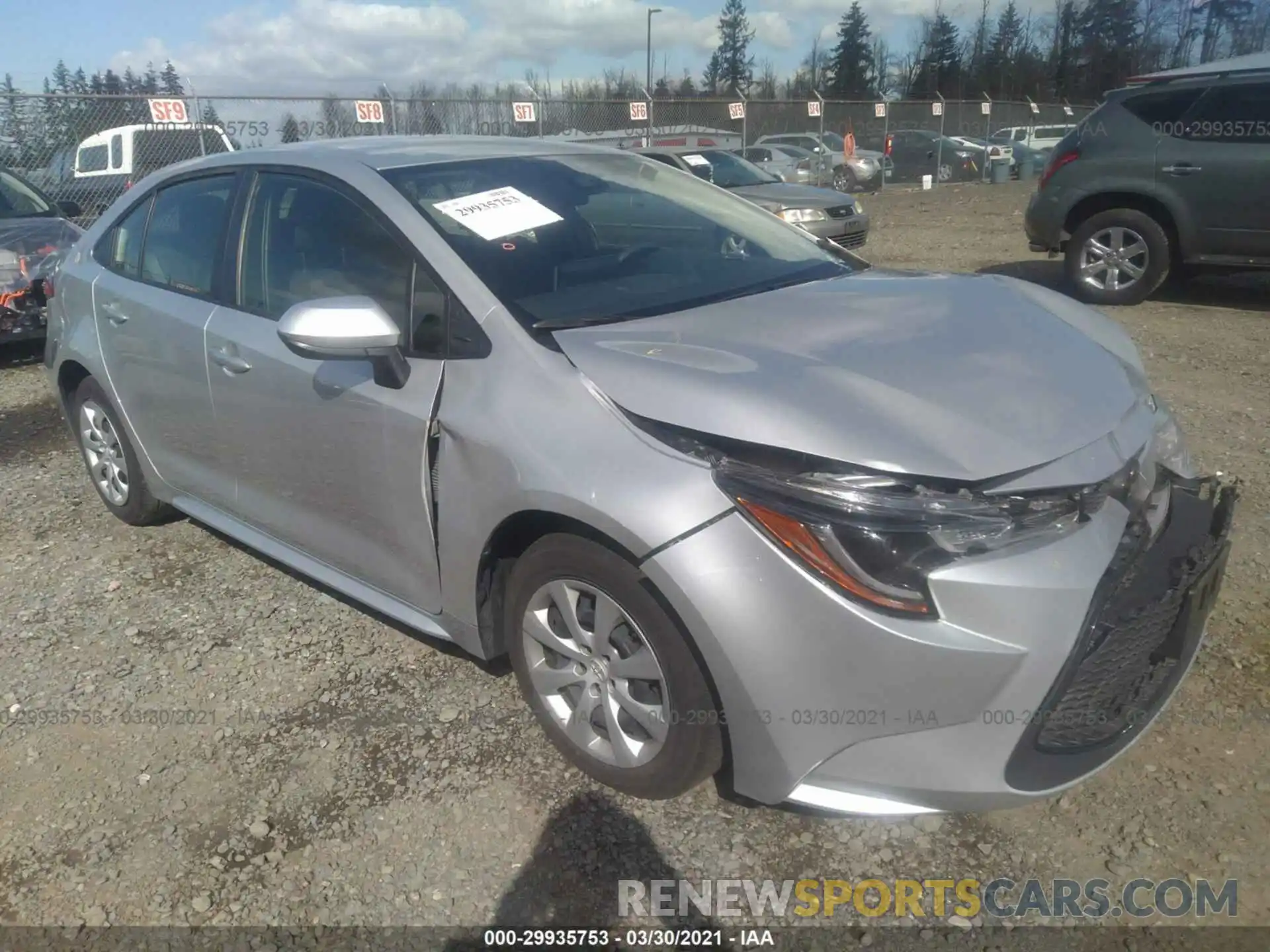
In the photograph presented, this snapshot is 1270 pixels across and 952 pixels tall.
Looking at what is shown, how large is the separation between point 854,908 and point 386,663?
1.79m

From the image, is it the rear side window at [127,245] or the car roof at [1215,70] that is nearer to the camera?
the rear side window at [127,245]

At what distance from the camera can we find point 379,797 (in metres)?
2.69

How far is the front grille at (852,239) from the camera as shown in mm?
11281

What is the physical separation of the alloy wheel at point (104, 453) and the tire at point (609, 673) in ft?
8.56

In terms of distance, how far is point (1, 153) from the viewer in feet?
41.8

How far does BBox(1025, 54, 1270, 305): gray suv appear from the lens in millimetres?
7402

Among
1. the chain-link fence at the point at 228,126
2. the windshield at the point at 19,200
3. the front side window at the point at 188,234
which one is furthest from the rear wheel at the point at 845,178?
the front side window at the point at 188,234

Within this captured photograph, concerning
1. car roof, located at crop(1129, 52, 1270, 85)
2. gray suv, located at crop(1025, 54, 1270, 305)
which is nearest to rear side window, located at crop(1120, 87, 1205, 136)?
gray suv, located at crop(1025, 54, 1270, 305)

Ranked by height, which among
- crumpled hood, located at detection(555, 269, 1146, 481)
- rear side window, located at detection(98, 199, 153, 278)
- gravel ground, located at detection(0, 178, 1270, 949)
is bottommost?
gravel ground, located at detection(0, 178, 1270, 949)

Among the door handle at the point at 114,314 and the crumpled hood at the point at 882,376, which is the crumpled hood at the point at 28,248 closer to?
the door handle at the point at 114,314

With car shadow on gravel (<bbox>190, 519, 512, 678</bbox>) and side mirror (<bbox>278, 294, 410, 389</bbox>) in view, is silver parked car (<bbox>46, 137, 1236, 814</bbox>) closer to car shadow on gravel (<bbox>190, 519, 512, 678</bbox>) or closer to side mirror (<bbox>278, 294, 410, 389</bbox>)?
side mirror (<bbox>278, 294, 410, 389</bbox>)

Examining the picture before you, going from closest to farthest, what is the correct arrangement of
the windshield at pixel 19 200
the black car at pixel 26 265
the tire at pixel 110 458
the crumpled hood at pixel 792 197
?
the tire at pixel 110 458, the black car at pixel 26 265, the windshield at pixel 19 200, the crumpled hood at pixel 792 197

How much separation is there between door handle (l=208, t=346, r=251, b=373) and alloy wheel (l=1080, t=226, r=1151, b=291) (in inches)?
285

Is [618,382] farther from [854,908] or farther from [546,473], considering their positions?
[854,908]
